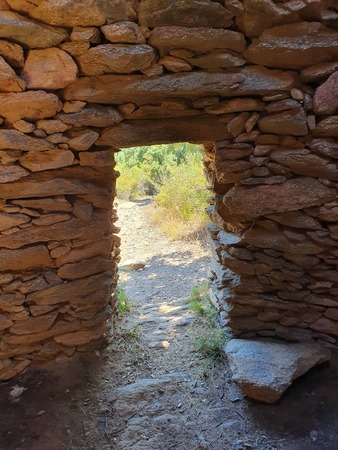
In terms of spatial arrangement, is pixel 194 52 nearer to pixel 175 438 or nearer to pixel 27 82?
pixel 27 82

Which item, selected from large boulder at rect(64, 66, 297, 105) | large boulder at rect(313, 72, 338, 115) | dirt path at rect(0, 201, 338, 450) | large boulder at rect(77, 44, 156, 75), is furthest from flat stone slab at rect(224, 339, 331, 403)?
large boulder at rect(77, 44, 156, 75)

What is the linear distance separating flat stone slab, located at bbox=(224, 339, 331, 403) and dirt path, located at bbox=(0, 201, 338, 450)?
5.0 inches

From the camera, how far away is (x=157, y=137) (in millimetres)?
2473

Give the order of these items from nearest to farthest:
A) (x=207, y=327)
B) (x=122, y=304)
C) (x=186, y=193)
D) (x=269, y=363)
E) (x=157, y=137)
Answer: (x=157, y=137) → (x=269, y=363) → (x=207, y=327) → (x=122, y=304) → (x=186, y=193)

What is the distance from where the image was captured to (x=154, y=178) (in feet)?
29.3

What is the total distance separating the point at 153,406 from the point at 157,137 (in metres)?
1.93

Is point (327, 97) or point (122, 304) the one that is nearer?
point (327, 97)

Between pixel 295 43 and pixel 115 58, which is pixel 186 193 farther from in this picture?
pixel 115 58

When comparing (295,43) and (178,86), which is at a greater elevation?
(295,43)

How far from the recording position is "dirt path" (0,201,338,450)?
7.45ft

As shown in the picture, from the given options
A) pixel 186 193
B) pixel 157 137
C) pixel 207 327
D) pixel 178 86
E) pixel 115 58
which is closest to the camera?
pixel 115 58

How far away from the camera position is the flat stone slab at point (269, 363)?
8.02 ft

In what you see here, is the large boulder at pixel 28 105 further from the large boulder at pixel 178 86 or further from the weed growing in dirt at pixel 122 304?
the weed growing in dirt at pixel 122 304

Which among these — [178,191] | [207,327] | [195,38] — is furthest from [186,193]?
[195,38]
